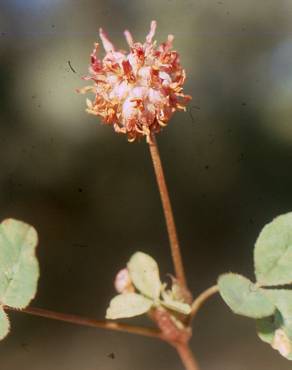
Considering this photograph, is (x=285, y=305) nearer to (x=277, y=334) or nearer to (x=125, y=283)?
(x=277, y=334)

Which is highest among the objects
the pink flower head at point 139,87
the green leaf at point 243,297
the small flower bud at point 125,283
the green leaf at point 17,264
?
the pink flower head at point 139,87

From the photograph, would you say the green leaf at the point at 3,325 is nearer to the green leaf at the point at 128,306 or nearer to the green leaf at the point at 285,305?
the green leaf at the point at 128,306

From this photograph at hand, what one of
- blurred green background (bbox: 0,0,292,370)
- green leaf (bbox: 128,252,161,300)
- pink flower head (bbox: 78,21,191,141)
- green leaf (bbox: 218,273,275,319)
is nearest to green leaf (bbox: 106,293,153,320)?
green leaf (bbox: 128,252,161,300)

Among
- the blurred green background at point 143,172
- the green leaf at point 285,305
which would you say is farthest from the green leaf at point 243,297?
the blurred green background at point 143,172

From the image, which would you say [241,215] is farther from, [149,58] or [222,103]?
[149,58]

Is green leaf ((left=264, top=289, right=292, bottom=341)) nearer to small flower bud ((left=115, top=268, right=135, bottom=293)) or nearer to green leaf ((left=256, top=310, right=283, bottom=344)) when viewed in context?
green leaf ((left=256, top=310, right=283, bottom=344))

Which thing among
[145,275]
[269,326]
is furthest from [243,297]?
[145,275]
